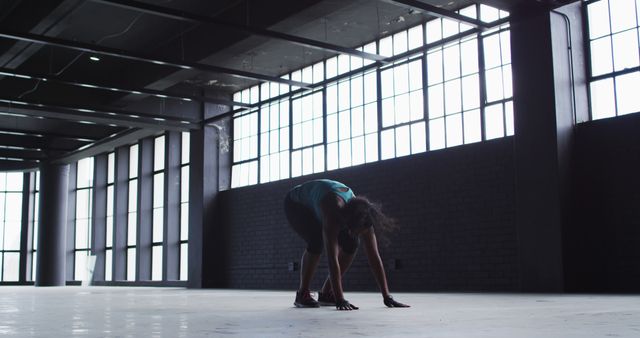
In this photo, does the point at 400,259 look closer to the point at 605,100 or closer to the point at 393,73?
the point at 393,73

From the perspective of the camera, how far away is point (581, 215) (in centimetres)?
882

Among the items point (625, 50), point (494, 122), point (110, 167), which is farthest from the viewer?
point (110, 167)

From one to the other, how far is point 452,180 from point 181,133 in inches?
350

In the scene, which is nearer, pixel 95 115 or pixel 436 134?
pixel 436 134

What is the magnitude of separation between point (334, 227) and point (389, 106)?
7.47m

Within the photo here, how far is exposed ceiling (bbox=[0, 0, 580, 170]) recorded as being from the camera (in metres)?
9.63

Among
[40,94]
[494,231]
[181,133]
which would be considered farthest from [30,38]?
[181,133]

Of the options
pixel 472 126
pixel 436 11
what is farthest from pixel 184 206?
pixel 436 11

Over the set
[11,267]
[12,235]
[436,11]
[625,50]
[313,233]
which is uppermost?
[436,11]

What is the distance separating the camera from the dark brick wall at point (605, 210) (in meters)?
8.41

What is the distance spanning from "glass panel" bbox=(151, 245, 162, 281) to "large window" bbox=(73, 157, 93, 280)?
397 cm

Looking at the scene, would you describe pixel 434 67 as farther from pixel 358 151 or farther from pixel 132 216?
pixel 132 216

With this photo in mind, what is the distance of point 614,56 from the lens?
890 centimetres

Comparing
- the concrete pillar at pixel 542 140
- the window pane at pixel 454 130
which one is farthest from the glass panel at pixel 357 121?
the concrete pillar at pixel 542 140
